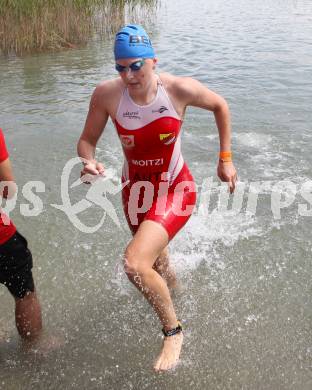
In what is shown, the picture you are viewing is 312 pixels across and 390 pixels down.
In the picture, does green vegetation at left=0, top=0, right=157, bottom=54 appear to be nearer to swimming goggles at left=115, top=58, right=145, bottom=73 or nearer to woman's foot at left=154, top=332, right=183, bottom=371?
swimming goggles at left=115, top=58, right=145, bottom=73

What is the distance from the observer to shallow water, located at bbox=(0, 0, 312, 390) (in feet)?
11.1

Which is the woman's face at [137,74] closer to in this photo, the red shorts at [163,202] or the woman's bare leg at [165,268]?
the red shorts at [163,202]

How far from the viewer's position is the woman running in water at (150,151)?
2.94 meters

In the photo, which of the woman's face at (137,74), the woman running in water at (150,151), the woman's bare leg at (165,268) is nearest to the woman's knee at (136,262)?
the woman running in water at (150,151)

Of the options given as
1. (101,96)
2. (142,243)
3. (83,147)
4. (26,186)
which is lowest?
(26,186)

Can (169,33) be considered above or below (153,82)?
below

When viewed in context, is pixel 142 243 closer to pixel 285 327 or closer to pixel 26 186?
pixel 285 327

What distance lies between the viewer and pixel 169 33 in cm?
1898

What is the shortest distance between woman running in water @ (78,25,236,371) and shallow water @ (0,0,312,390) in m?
0.66

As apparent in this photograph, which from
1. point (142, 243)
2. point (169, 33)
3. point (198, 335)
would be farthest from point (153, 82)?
point (169, 33)

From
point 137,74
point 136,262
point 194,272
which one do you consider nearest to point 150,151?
point 137,74

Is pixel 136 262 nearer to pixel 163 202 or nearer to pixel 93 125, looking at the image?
pixel 163 202

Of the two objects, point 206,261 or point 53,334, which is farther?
point 206,261

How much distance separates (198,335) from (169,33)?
1734 cm
